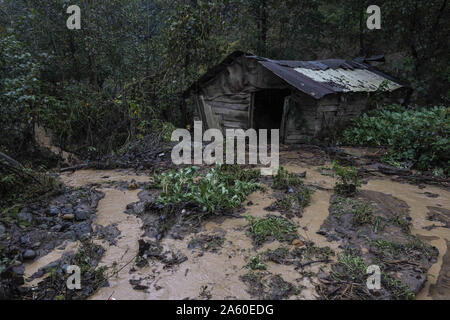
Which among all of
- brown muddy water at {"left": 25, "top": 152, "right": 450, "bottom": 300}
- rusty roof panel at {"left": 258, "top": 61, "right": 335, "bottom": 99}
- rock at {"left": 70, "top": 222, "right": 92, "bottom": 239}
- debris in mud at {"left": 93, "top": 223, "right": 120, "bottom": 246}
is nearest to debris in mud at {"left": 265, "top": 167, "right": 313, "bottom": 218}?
brown muddy water at {"left": 25, "top": 152, "right": 450, "bottom": 300}

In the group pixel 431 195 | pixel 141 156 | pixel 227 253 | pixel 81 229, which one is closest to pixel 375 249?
pixel 227 253

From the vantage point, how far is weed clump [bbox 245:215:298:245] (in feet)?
13.1

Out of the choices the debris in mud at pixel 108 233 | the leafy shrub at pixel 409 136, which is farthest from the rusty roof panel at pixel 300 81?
the debris in mud at pixel 108 233

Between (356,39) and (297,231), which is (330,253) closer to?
(297,231)

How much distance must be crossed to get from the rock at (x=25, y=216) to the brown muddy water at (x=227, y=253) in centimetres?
91

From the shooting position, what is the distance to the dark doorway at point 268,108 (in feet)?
→ 32.4

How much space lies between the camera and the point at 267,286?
316 centimetres

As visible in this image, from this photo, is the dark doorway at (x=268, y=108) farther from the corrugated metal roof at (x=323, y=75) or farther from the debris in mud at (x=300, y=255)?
the debris in mud at (x=300, y=255)

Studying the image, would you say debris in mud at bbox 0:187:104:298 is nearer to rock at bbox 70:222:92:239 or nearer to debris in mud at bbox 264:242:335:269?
rock at bbox 70:222:92:239

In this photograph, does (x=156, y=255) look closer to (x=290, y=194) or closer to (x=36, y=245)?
(x=36, y=245)

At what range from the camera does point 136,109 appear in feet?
29.3

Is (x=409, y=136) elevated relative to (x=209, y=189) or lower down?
elevated

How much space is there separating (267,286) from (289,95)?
7.21 metres
